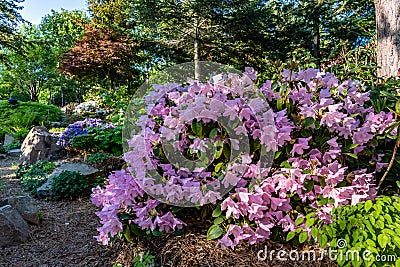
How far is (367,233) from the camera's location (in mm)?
1162

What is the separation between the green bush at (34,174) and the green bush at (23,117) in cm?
355

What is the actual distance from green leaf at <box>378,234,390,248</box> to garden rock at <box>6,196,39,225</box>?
2.49 m

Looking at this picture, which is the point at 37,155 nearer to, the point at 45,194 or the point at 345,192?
the point at 45,194

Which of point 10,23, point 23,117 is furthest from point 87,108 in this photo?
point 10,23

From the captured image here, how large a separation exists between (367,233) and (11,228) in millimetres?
2288

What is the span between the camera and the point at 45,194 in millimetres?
3477

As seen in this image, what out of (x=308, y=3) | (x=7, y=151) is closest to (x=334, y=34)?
(x=308, y=3)

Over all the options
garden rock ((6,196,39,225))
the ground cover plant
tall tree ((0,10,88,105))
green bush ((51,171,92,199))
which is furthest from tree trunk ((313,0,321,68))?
tall tree ((0,10,88,105))

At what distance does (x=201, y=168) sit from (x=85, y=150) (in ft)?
11.8

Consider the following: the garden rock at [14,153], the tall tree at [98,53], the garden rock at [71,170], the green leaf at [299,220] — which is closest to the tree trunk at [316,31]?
the tall tree at [98,53]

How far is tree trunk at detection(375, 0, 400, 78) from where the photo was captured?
8.24 ft

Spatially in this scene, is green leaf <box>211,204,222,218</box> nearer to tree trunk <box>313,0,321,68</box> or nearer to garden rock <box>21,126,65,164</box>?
garden rock <box>21,126,65,164</box>

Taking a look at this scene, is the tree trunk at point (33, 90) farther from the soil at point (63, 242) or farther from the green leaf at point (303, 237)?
the green leaf at point (303, 237)

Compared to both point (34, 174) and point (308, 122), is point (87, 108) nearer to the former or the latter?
point (34, 174)
